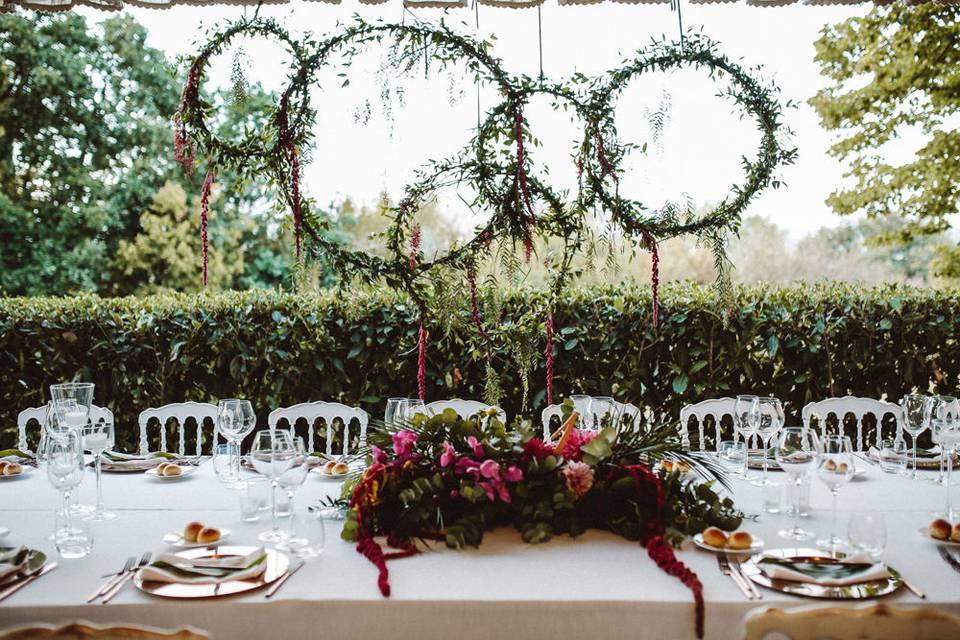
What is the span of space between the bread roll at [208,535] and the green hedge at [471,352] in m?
2.36

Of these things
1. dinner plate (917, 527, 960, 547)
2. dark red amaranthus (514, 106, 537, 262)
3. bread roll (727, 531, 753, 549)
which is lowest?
dinner plate (917, 527, 960, 547)

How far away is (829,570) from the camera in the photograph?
1732 mm

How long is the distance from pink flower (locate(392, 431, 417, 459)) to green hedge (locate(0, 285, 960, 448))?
2.16 meters

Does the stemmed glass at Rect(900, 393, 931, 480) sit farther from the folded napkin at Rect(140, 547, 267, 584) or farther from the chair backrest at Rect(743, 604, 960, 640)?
the folded napkin at Rect(140, 547, 267, 584)

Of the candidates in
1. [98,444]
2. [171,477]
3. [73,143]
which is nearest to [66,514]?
[98,444]

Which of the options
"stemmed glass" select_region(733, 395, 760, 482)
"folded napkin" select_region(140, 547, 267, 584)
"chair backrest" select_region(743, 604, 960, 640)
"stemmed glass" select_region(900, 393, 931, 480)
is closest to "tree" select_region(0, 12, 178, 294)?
"folded napkin" select_region(140, 547, 267, 584)

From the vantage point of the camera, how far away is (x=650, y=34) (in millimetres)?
3203

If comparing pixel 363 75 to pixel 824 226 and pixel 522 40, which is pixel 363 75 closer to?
pixel 522 40

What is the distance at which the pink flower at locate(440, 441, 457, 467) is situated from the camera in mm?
2037

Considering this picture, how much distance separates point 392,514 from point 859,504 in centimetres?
132

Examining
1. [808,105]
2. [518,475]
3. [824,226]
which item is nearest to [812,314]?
[518,475]

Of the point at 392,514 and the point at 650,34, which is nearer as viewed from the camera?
the point at 392,514

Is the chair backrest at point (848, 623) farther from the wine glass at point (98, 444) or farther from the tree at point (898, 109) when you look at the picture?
the tree at point (898, 109)

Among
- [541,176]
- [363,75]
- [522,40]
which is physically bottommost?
[541,176]
